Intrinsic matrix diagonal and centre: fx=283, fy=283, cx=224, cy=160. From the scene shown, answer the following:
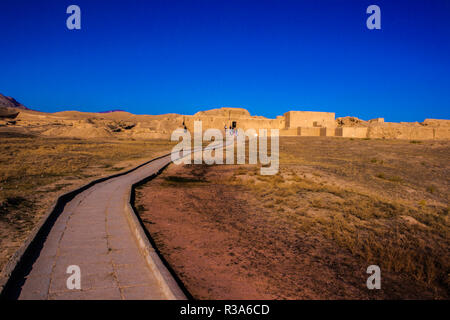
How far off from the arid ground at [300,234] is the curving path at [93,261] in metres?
0.61

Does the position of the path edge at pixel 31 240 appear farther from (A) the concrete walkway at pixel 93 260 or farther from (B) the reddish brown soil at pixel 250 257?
(B) the reddish brown soil at pixel 250 257

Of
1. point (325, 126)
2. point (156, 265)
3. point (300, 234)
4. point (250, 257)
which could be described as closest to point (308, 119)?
point (325, 126)

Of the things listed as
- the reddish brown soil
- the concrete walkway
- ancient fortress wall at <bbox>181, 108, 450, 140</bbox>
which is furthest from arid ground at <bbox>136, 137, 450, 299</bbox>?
ancient fortress wall at <bbox>181, 108, 450, 140</bbox>

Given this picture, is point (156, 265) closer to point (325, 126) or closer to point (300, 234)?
point (300, 234)

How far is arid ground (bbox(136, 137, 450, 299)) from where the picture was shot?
13.9 feet

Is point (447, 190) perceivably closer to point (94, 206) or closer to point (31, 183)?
point (94, 206)

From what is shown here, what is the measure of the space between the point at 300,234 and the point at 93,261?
14.1ft

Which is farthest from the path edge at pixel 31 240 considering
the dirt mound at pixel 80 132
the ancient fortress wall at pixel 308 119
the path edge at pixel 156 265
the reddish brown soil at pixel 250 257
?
the dirt mound at pixel 80 132

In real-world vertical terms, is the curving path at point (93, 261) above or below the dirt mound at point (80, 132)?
below

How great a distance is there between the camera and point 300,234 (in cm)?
643

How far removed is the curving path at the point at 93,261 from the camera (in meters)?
3.38

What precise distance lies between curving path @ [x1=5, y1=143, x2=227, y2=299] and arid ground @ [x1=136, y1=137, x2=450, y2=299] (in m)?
0.61

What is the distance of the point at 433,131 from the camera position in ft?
107
